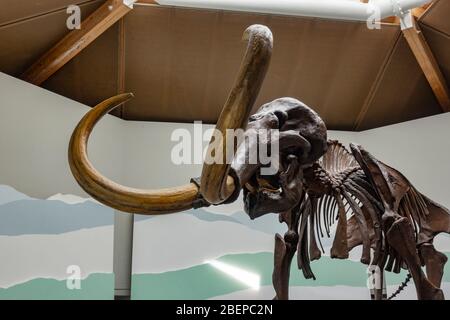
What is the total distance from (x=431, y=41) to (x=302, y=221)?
16.1 ft

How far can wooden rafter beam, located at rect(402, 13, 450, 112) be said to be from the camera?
6.80 metres

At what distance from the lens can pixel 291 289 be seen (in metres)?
7.27

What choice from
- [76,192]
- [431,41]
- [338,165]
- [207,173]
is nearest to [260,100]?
[431,41]

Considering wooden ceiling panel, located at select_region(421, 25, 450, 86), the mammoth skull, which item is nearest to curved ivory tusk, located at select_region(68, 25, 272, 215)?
the mammoth skull

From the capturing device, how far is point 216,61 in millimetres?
7230

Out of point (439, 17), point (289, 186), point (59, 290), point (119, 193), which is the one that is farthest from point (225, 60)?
point (119, 193)

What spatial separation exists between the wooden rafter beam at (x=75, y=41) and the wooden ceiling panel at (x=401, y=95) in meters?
3.99

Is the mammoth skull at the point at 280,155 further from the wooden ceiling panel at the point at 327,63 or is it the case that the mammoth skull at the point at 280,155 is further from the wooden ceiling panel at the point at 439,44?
the wooden ceiling panel at the point at 439,44

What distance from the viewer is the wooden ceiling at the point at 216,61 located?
649 cm

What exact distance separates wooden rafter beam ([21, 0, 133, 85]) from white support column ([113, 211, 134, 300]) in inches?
87.4

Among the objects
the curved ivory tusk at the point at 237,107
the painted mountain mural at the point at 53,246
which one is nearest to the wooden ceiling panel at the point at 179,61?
the painted mountain mural at the point at 53,246

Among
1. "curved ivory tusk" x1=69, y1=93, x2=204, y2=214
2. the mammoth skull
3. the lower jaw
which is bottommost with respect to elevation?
"curved ivory tusk" x1=69, y1=93, x2=204, y2=214

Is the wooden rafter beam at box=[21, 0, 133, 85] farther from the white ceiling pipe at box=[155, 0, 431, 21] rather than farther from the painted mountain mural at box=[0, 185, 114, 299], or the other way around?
the painted mountain mural at box=[0, 185, 114, 299]

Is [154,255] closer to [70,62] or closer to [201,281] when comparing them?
[201,281]
